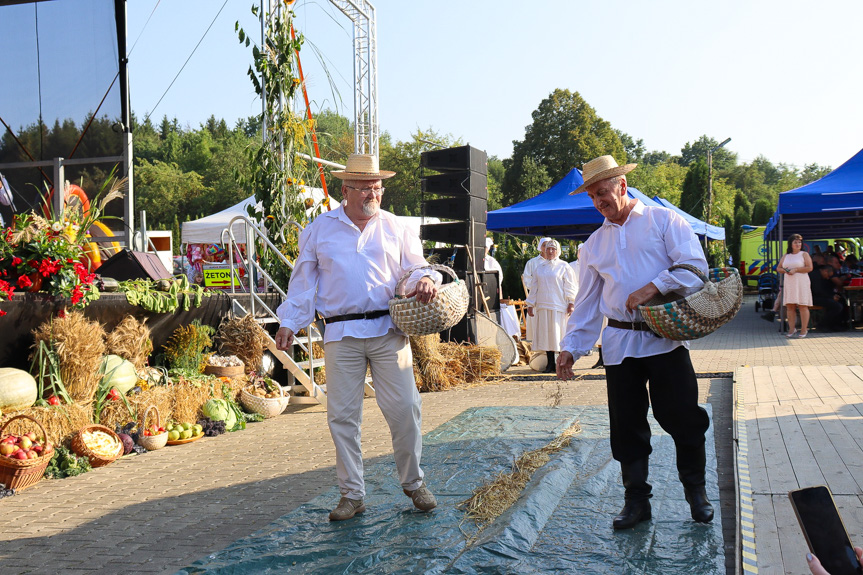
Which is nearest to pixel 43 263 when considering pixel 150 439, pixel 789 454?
pixel 150 439

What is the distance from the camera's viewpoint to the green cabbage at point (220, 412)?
7.60 m

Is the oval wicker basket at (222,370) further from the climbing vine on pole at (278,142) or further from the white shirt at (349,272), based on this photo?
the white shirt at (349,272)

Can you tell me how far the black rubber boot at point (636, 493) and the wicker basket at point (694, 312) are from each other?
747mm

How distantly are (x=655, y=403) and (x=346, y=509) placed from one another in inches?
67.3

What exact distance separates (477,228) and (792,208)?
6.66 m

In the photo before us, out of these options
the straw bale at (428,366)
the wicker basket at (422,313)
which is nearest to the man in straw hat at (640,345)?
the wicker basket at (422,313)

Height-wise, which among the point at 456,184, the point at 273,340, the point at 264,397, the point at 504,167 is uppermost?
the point at 504,167

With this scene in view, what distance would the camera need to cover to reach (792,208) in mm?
14992

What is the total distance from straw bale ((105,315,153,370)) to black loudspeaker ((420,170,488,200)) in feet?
17.6

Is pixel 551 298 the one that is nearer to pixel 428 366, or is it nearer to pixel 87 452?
pixel 428 366

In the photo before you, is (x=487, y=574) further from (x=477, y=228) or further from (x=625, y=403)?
(x=477, y=228)

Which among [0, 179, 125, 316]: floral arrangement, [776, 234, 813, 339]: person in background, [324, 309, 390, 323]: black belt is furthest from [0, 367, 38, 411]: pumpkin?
[776, 234, 813, 339]: person in background

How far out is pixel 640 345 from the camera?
3912 mm

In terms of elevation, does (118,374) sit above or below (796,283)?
below
